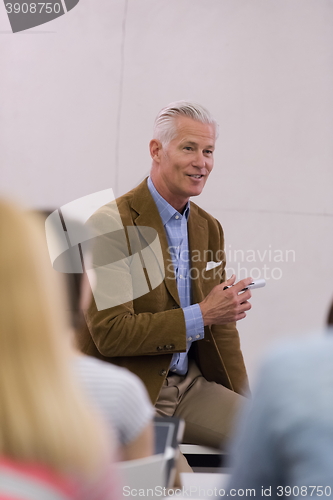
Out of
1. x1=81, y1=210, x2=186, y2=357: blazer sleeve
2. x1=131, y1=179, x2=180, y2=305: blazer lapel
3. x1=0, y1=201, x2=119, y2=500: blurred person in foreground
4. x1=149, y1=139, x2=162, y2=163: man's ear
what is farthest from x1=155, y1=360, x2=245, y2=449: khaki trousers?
x1=0, y1=201, x2=119, y2=500: blurred person in foreground

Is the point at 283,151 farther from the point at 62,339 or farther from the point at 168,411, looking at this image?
the point at 62,339

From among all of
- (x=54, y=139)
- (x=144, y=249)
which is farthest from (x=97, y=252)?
(x=54, y=139)

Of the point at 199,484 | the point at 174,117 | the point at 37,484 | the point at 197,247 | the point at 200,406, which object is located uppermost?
the point at 174,117

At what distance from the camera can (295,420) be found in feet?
1.57

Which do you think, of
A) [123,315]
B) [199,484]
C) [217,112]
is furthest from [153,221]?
[217,112]

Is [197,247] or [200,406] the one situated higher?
[197,247]

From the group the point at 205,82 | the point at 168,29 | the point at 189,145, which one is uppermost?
the point at 168,29

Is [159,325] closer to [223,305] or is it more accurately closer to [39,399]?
[223,305]

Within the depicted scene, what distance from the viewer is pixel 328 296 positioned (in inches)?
123

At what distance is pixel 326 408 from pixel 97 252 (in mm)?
1513

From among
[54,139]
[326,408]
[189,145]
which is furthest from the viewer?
[54,139]

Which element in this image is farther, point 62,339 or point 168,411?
point 168,411

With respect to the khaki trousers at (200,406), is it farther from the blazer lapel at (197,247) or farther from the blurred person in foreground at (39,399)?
the blurred person in foreground at (39,399)

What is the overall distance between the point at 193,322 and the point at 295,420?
1.42 metres
